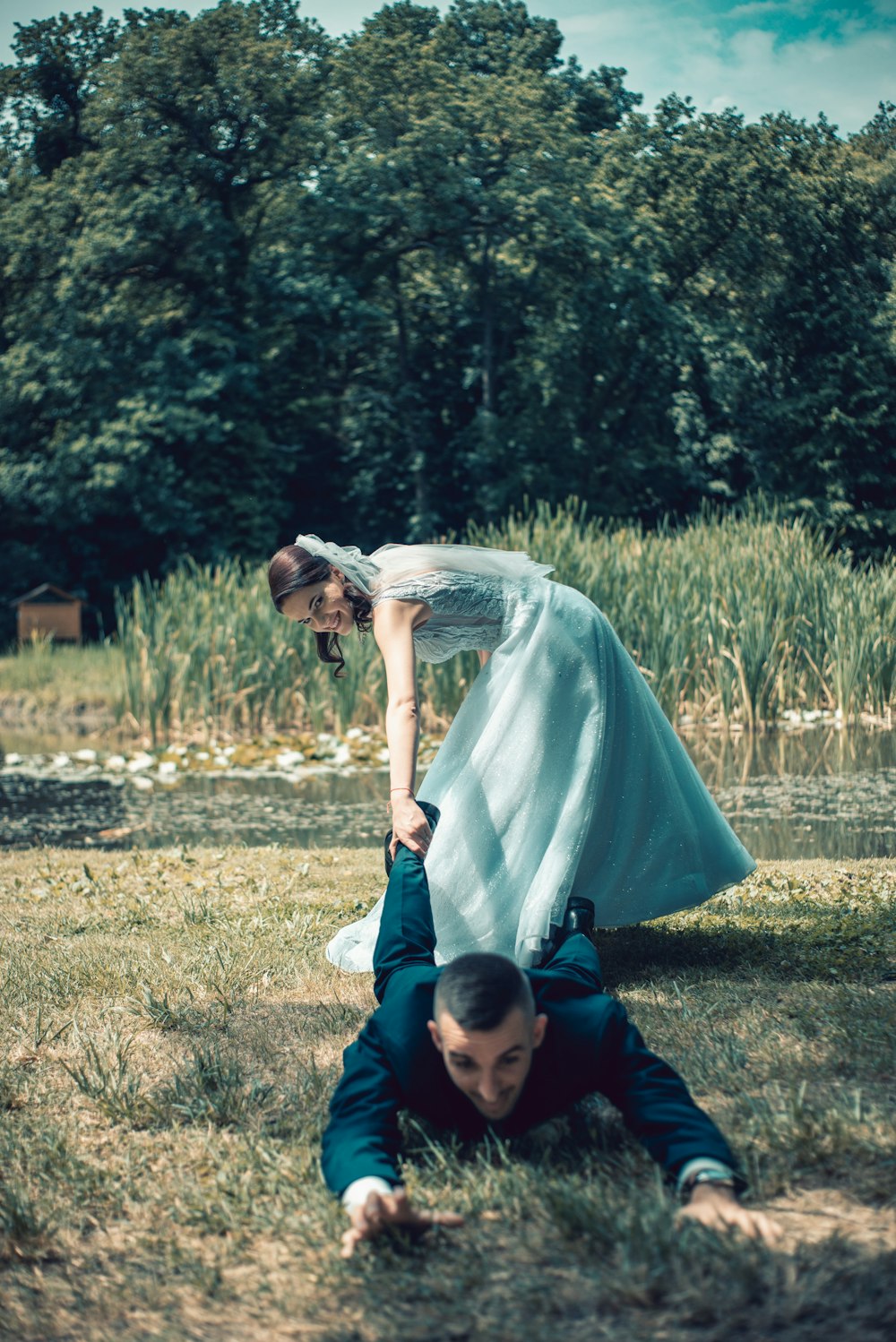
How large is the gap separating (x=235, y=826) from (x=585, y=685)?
13.6 ft

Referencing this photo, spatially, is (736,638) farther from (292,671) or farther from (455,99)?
(455,99)

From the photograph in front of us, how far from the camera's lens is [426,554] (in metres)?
3.63

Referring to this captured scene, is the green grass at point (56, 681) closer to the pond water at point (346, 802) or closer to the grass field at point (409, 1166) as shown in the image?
the pond water at point (346, 802)

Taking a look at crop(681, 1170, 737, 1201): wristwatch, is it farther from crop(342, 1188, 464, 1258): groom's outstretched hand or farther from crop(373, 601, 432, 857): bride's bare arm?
crop(373, 601, 432, 857): bride's bare arm

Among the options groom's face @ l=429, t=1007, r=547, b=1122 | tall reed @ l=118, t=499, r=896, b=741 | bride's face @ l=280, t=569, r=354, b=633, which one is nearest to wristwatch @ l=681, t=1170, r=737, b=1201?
groom's face @ l=429, t=1007, r=547, b=1122

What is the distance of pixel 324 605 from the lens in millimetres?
3512

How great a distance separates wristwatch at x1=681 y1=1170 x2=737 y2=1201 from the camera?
213 cm

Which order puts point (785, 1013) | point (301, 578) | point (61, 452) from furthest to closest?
point (61, 452)
point (301, 578)
point (785, 1013)

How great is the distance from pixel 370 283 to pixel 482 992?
25.9m

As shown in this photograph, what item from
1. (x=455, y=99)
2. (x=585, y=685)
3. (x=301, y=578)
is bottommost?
(x=585, y=685)

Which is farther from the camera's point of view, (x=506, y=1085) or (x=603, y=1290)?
(x=506, y=1085)

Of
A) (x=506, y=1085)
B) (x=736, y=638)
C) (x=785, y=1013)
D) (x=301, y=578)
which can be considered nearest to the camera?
(x=506, y=1085)

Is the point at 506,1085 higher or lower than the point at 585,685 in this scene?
lower

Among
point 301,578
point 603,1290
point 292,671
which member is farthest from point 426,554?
point 292,671
